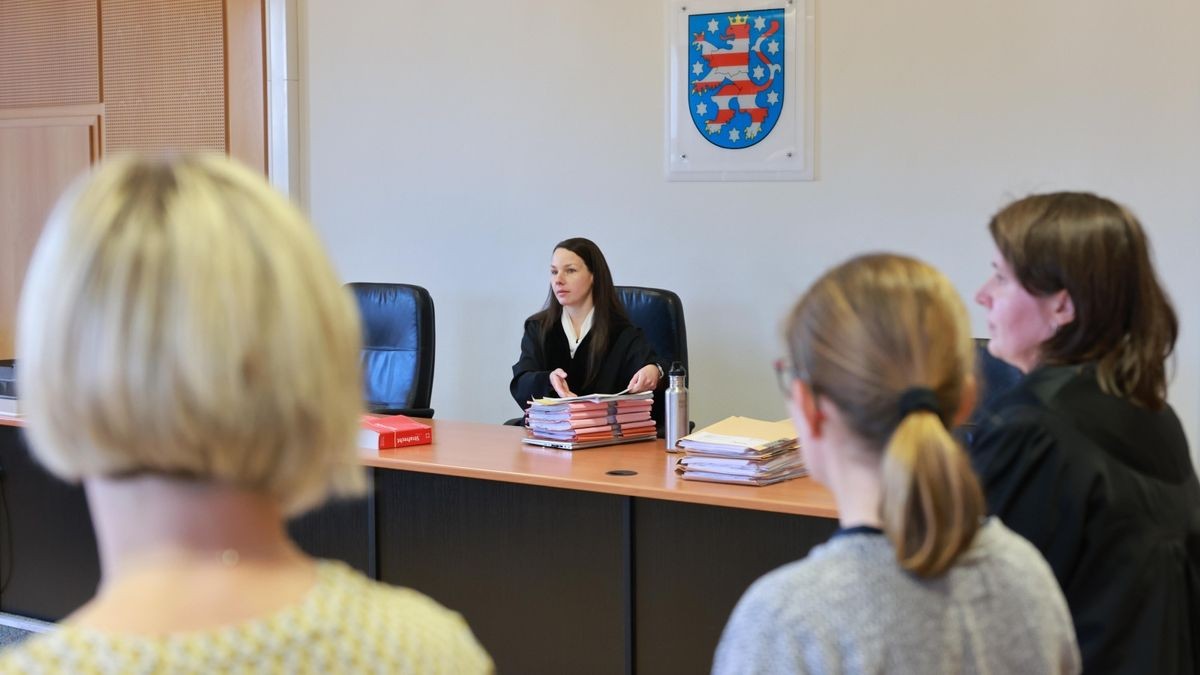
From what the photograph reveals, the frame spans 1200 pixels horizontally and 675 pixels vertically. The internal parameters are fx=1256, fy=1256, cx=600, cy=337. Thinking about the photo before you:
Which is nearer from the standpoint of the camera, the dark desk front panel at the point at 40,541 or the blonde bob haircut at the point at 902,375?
the blonde bob haircut at the point at 902,375

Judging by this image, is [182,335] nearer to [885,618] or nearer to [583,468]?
[885,618]

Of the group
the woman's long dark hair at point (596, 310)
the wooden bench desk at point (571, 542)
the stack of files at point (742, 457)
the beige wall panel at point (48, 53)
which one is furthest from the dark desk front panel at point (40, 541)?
the beige wall panel at point (48, 53)

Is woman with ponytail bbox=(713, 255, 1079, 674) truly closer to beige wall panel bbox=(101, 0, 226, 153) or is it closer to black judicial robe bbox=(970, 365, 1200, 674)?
black judicial robe bbox=(970, 365, 1200, 674)

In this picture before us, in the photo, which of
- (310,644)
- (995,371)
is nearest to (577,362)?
(995,371)

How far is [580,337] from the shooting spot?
4215mm

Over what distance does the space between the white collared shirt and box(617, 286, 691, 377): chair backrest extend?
0.45 ft

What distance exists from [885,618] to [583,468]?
1.99 meters

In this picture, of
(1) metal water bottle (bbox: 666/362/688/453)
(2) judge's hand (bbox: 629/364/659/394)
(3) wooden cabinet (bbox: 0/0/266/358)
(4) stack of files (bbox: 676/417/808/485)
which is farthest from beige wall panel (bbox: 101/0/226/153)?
(4) stack of files (bbox: 676/417/808/485)

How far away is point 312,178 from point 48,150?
1.34m

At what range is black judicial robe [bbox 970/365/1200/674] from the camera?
1618 millimetres

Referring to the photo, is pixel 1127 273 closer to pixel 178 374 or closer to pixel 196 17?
pixel 178 374

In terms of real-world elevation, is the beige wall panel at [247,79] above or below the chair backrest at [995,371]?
above

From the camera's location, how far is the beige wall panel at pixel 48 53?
224 inches

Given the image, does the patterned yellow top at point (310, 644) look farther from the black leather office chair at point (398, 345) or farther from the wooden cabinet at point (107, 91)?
the wooden cabinet at point (107, 91)
